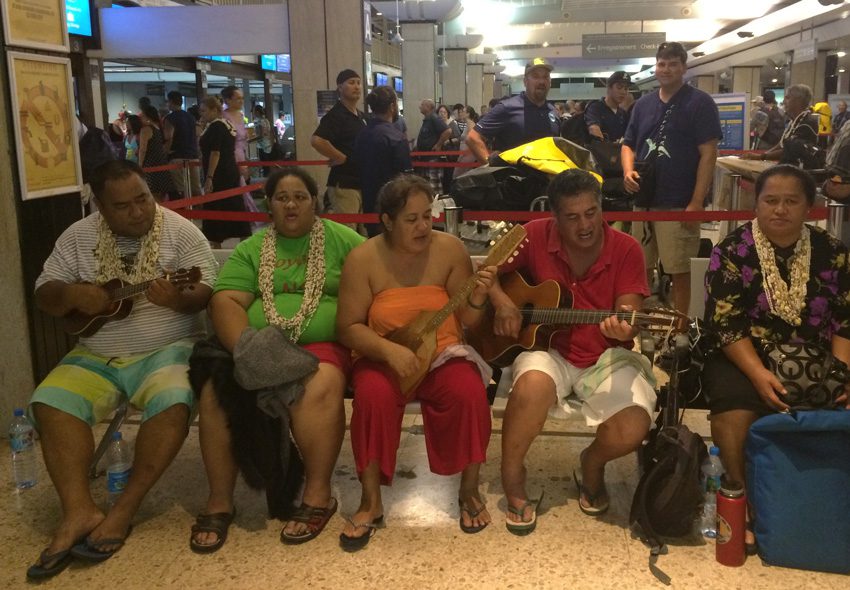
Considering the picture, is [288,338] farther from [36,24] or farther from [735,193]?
[735,193]

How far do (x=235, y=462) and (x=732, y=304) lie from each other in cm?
190

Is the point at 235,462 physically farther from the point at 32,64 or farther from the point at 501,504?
the point at 32,64

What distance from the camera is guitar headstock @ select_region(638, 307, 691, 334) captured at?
2701 millimetres

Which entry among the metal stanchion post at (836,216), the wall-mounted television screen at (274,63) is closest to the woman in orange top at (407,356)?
the metal stanchion post at (836,216)

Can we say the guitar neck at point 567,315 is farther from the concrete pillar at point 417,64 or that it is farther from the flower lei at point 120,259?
the concrete pillar at point 417,64

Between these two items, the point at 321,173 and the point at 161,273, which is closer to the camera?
the point at 161,273

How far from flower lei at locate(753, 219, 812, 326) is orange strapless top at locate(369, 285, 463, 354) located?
1149 mm

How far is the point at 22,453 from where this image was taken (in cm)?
345

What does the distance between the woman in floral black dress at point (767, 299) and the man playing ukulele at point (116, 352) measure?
6.37 ft

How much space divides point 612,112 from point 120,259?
4.95m

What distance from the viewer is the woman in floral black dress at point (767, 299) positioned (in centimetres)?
277

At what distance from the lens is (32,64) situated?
3689mm

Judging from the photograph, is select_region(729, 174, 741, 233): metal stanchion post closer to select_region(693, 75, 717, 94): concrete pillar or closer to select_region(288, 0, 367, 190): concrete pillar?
select_region(288, 0, 367, 190): concrete pillar

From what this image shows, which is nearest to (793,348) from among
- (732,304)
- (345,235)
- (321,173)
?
(732,304)
